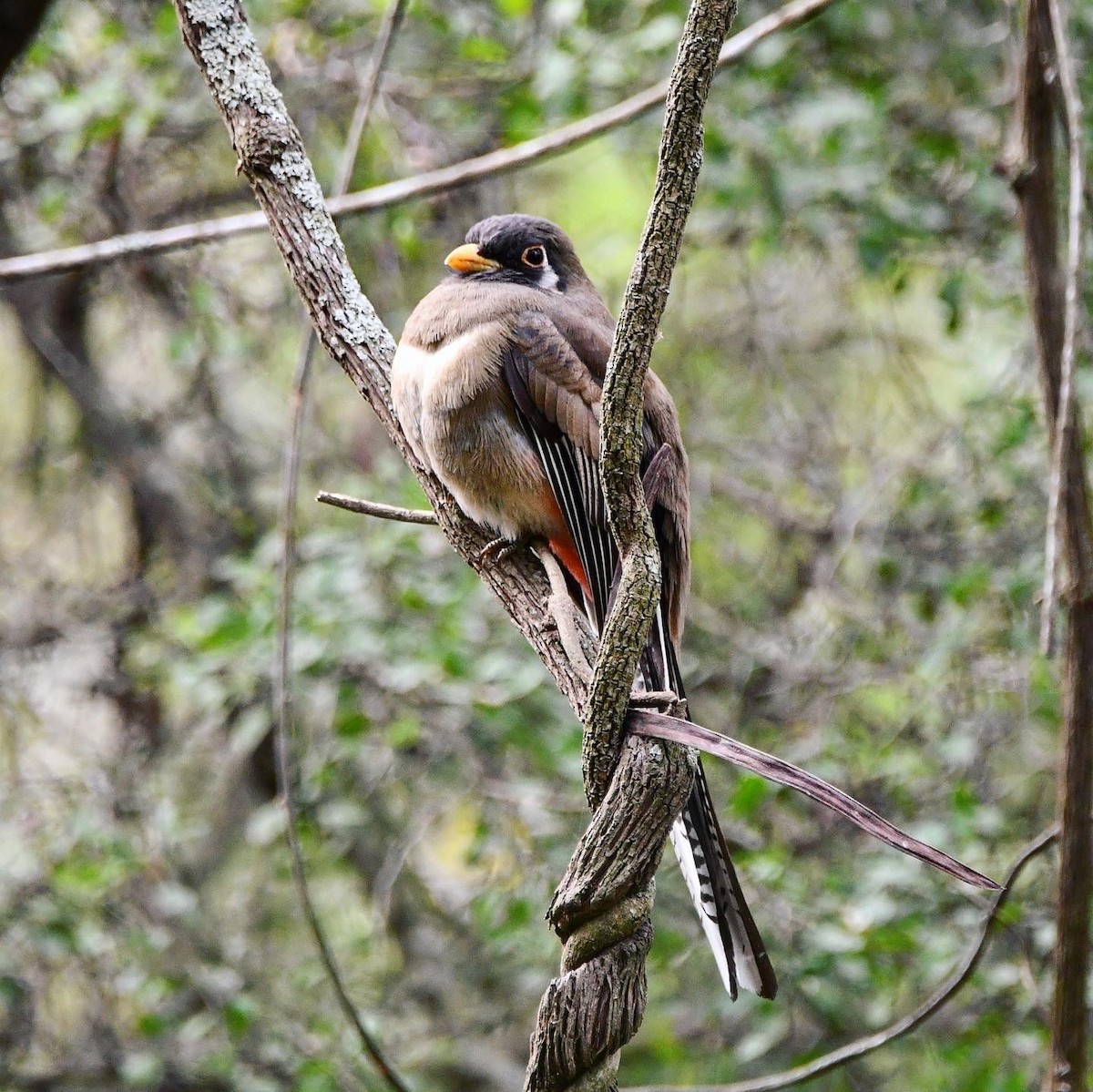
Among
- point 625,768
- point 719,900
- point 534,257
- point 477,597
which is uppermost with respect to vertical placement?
point 534,257

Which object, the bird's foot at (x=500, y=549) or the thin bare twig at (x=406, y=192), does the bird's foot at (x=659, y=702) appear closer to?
the bird's foot at (x=500, y=549)

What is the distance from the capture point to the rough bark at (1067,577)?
1.75 m

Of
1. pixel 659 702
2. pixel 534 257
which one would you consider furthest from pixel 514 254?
pixel 659 702

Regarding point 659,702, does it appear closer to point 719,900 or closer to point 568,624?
point 568,624

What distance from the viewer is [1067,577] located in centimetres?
189

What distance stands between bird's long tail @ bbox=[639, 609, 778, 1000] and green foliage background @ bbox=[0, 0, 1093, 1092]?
165cm

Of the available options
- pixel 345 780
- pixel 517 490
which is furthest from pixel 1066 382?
pixel 345 780

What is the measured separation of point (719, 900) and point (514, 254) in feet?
6.49

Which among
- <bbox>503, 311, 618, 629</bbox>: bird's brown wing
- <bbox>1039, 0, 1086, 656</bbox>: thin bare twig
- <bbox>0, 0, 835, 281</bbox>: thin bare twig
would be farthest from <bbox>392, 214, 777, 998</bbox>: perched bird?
<bbox>1039, 0, 1086, 656</bbox>: thin bare twig

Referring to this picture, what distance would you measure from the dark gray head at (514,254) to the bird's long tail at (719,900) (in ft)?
5.01

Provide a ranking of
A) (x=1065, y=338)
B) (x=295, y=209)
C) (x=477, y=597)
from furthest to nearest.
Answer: (x=477, y=597) < (x=295, y=209) < (x=1065, y=338)

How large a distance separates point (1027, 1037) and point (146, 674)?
3.43 m

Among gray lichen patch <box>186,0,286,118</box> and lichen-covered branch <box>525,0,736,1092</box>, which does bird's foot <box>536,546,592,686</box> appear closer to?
lichen-covered branch <box>525,0,736,1092</box>

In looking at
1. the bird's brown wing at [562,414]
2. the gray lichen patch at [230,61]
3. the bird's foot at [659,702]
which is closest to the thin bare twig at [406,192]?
the bird's brown wing at [562,414]
